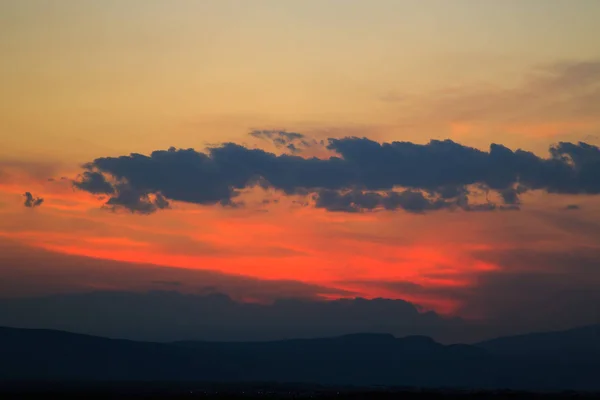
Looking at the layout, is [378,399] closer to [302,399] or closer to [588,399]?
[302,399]

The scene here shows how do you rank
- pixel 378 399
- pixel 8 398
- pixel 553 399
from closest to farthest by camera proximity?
pixel 8 398, pixel 378 399, pixel 553 399

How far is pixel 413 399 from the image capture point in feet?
432

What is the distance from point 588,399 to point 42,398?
82.5m

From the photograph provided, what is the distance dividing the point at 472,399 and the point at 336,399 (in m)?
22.5

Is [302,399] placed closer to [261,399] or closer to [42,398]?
[261,399]

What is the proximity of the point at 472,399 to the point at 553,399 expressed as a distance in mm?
14071

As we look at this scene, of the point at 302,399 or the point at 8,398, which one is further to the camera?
the point at 302,399

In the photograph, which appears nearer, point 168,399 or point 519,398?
point 168,399

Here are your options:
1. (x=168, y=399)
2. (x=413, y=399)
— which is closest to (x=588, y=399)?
(x=413, y=399)

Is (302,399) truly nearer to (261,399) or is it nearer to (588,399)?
(261,399)

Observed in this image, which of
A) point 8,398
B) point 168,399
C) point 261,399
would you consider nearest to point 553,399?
point 261,399

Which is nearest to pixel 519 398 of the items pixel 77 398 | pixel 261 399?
pixel 261 399

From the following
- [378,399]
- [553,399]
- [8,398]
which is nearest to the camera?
[8,398]

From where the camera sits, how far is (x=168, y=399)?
419 ft
